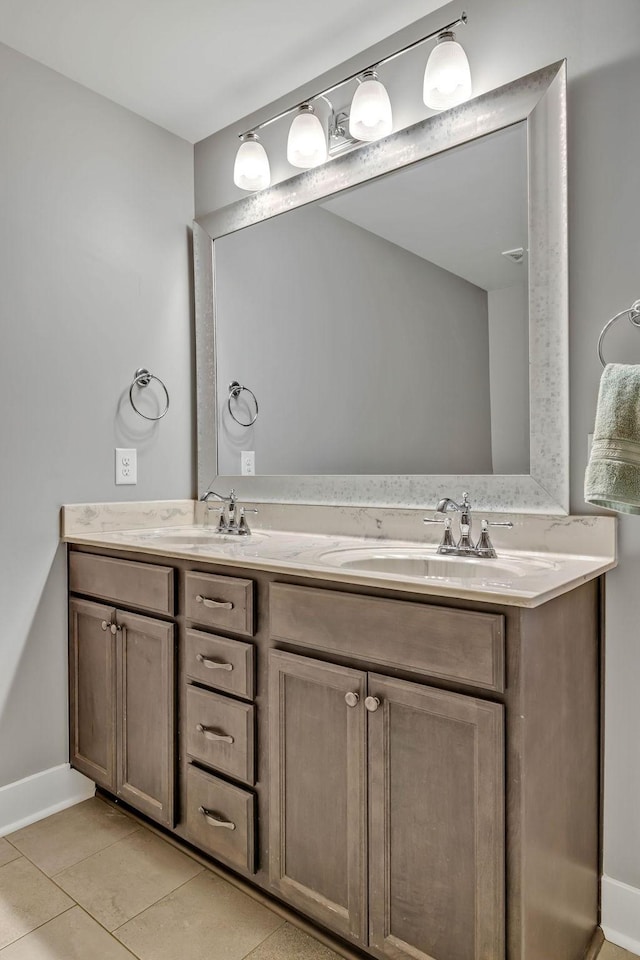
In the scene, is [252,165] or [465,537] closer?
[465,537]

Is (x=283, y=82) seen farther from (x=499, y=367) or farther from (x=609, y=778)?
(x=609, y=778)

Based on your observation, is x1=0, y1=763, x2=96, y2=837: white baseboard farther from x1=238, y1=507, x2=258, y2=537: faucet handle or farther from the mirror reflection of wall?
the mirror reflection of wall

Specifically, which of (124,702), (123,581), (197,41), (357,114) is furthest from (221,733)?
(197,41)

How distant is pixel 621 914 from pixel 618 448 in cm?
A: 105

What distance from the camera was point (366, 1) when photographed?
164 cm

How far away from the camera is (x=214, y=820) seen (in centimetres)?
151

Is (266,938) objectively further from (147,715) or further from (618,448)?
(618,448)

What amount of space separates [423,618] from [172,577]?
77 cm

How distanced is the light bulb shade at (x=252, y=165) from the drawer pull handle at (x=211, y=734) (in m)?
1.72

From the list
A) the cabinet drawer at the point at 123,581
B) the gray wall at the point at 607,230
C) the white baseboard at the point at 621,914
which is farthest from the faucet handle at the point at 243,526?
the white baseboard at the point at 621,914

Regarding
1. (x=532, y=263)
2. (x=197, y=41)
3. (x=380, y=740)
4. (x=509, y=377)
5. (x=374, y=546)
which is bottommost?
(x=380, y=740)

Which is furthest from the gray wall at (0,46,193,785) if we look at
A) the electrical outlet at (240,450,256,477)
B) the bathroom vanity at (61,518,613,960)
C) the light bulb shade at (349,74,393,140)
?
the light bulb shade at (349,74,393,140)

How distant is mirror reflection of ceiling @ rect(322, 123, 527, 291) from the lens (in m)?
1.56

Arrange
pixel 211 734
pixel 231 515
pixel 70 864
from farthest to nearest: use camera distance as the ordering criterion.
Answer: pixel 231 515, pixel 70 864, pixel 211 734
